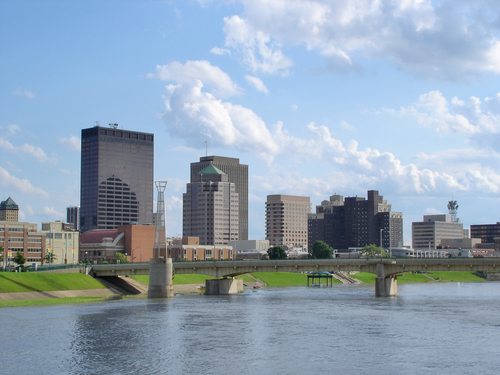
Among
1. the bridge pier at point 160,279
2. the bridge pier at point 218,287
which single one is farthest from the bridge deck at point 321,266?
the bridge pier at point 160,279

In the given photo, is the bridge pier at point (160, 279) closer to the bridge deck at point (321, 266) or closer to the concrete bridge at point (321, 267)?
the concrete bridge at point (321, 267)

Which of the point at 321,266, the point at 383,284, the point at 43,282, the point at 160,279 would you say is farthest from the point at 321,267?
the point at 43,282

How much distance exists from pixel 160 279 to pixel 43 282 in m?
24.7

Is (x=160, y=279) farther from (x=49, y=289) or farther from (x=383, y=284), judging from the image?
(x=383, y=284)

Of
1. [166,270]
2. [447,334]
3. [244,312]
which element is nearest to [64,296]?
[166,270]

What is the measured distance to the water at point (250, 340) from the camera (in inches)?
2859

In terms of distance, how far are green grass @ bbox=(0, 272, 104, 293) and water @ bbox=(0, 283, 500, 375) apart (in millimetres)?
27090

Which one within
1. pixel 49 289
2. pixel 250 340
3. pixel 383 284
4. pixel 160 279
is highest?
pixel 160 279

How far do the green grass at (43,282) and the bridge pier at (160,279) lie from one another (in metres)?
14.8

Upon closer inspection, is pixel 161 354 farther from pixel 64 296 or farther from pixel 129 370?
pixel 64 296

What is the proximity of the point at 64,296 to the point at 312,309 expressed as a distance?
57.5m

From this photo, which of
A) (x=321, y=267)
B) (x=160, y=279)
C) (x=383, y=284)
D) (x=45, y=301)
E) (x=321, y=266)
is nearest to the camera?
(x=45, y=301)

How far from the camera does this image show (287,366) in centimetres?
7219

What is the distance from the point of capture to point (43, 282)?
568 ft
